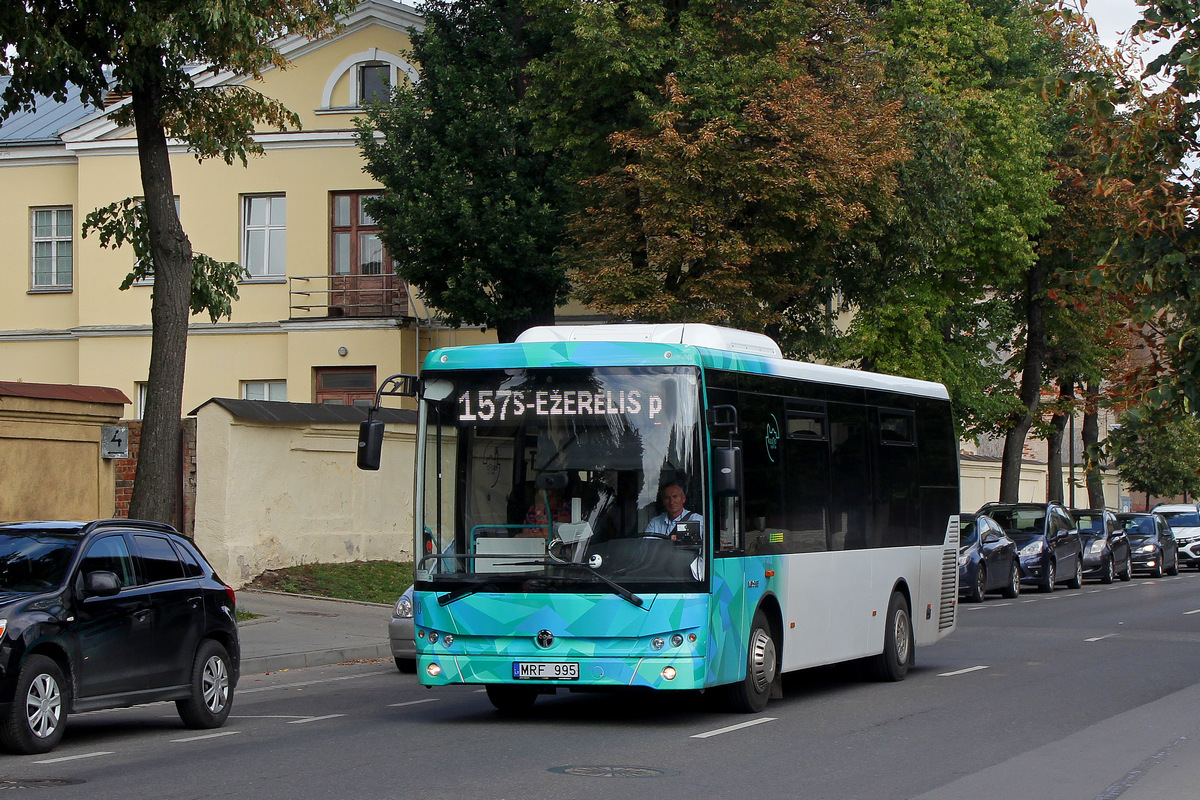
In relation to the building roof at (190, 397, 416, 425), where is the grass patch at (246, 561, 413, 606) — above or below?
below

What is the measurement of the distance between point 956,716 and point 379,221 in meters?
20.9

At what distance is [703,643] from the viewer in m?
10.7

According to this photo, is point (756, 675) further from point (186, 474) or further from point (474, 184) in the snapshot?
point (474, 184)

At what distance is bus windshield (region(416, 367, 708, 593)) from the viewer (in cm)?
1084

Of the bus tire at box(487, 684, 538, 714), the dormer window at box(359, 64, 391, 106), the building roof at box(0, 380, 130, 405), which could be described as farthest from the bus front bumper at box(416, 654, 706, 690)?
the dormer window at box(359, 64, 391, 106)

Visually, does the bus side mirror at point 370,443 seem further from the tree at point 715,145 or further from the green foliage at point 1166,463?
the green foliage at point 1166,463

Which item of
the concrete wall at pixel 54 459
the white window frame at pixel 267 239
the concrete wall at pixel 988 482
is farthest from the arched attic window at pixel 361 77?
the concrete wall at pixel 988 482

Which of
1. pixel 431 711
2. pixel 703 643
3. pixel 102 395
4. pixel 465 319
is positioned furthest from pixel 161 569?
pixel 465 319

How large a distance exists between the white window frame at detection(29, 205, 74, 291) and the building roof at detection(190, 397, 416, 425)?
14572 mm

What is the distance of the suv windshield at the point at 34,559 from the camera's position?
10.4 metres

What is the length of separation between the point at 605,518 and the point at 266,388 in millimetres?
26724

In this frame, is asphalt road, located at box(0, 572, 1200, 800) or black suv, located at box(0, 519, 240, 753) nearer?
Answer: asphalt road, located at box(0, 572, 1200, 800)

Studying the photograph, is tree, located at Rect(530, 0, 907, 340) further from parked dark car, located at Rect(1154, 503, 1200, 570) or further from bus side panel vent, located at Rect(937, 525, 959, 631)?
parked dark car, located at Rect(1154, 503, 1200, 570)

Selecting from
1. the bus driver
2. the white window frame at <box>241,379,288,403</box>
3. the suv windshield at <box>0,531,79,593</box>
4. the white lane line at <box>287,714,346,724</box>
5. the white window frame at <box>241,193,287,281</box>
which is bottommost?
the white lane line at <box>287,714,346,724</box>
